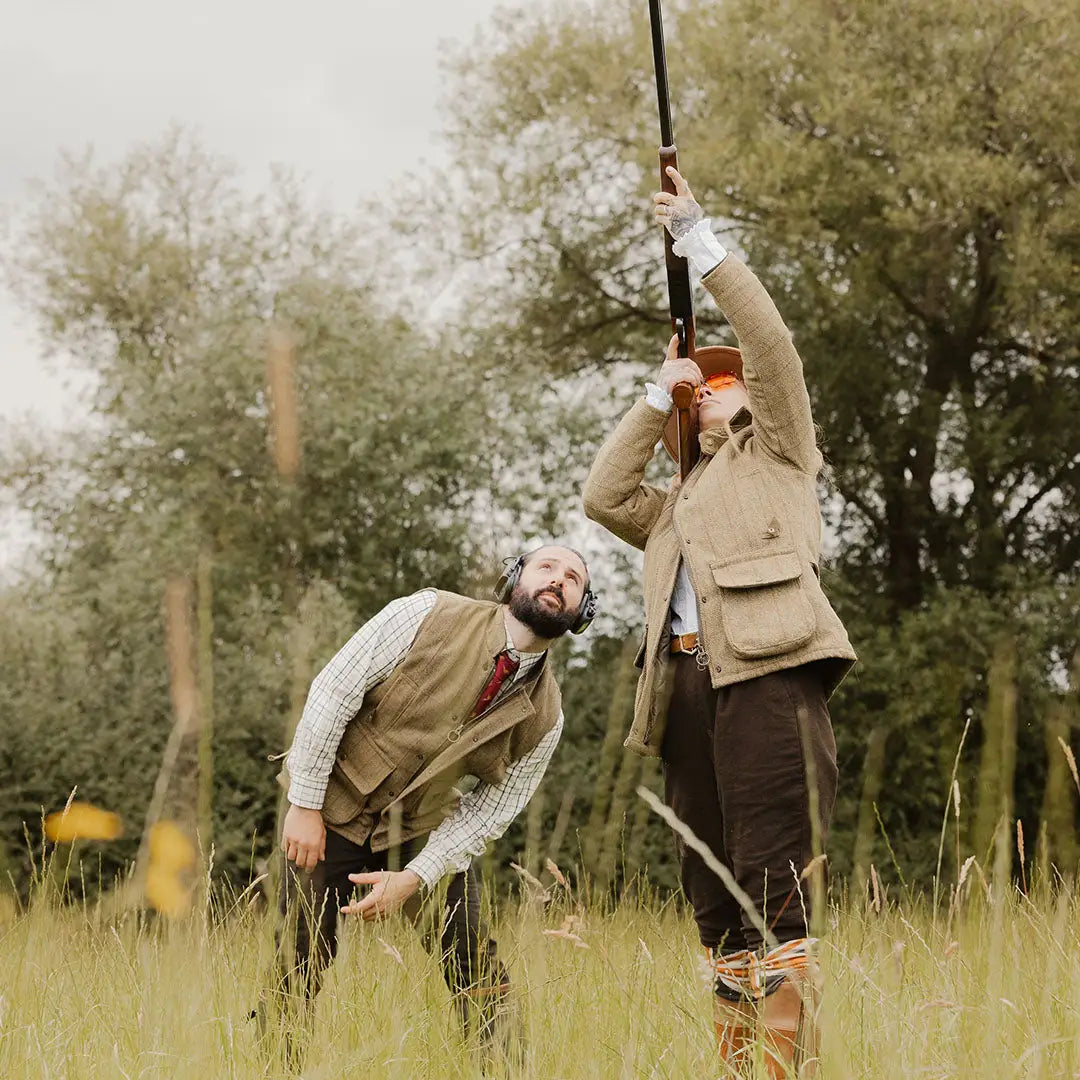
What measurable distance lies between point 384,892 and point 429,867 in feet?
0.53

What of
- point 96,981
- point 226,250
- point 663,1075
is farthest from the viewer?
point 226,250

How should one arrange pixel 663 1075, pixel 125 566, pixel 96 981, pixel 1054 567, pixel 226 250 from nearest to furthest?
1. pixel 663 1075
2. pixel 96 981
3. pixel 125 566
4. pixel 1054 567
5. pixel 226 250

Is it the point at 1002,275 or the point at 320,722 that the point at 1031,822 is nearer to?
the point at 1002,275

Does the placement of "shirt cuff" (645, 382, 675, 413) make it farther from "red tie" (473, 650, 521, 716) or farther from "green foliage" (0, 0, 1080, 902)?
"green foliage" (0, 0, 1080, 902)

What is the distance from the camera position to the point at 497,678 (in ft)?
10.5

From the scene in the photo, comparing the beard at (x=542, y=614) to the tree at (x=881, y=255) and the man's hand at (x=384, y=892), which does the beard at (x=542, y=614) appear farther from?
the tree at (x=881, y=255)

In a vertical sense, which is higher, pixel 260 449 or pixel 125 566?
pixel 260 449

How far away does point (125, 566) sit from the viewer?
8930 millimetres

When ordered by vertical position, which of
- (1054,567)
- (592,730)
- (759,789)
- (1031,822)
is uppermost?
(759,789)

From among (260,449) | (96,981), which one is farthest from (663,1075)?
(260,449)

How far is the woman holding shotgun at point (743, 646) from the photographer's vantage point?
8.43ft

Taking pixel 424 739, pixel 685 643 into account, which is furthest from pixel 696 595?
pixel 424 739

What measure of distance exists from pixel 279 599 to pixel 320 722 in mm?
6267

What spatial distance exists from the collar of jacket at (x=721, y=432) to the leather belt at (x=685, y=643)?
426 millimetres
